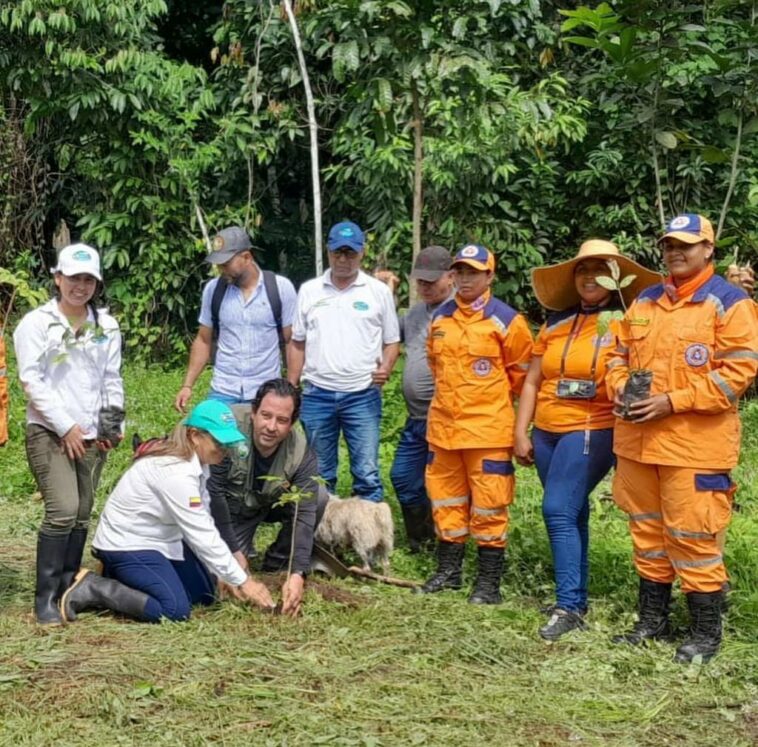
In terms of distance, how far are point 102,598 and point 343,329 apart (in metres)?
1.97

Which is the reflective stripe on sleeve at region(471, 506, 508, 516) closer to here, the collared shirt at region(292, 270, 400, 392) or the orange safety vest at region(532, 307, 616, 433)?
the orange safety vest at region(532, 307, 616, 433)

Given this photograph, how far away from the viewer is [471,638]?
14.8ft

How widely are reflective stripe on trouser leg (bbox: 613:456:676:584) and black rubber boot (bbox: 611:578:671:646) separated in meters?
0.04

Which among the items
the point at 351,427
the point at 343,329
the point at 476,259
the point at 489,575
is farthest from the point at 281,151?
the point at 489,575

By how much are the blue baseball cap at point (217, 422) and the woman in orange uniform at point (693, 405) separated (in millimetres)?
1600

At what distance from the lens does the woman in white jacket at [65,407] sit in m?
4.64

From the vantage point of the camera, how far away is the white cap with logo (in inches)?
182

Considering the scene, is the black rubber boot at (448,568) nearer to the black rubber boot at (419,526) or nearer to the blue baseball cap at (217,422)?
the black rubber boot at (419,526)

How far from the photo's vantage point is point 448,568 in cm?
532

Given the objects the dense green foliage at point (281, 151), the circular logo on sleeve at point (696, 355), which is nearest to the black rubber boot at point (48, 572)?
the circular logo on sleeve at point (696, 355)

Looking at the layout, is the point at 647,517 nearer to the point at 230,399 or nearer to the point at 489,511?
the point at 489,511

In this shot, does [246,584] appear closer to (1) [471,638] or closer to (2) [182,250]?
(1) [471,638]

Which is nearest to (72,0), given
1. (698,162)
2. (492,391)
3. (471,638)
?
(698,162)

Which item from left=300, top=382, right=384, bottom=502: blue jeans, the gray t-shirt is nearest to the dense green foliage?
the gray t-shirt
